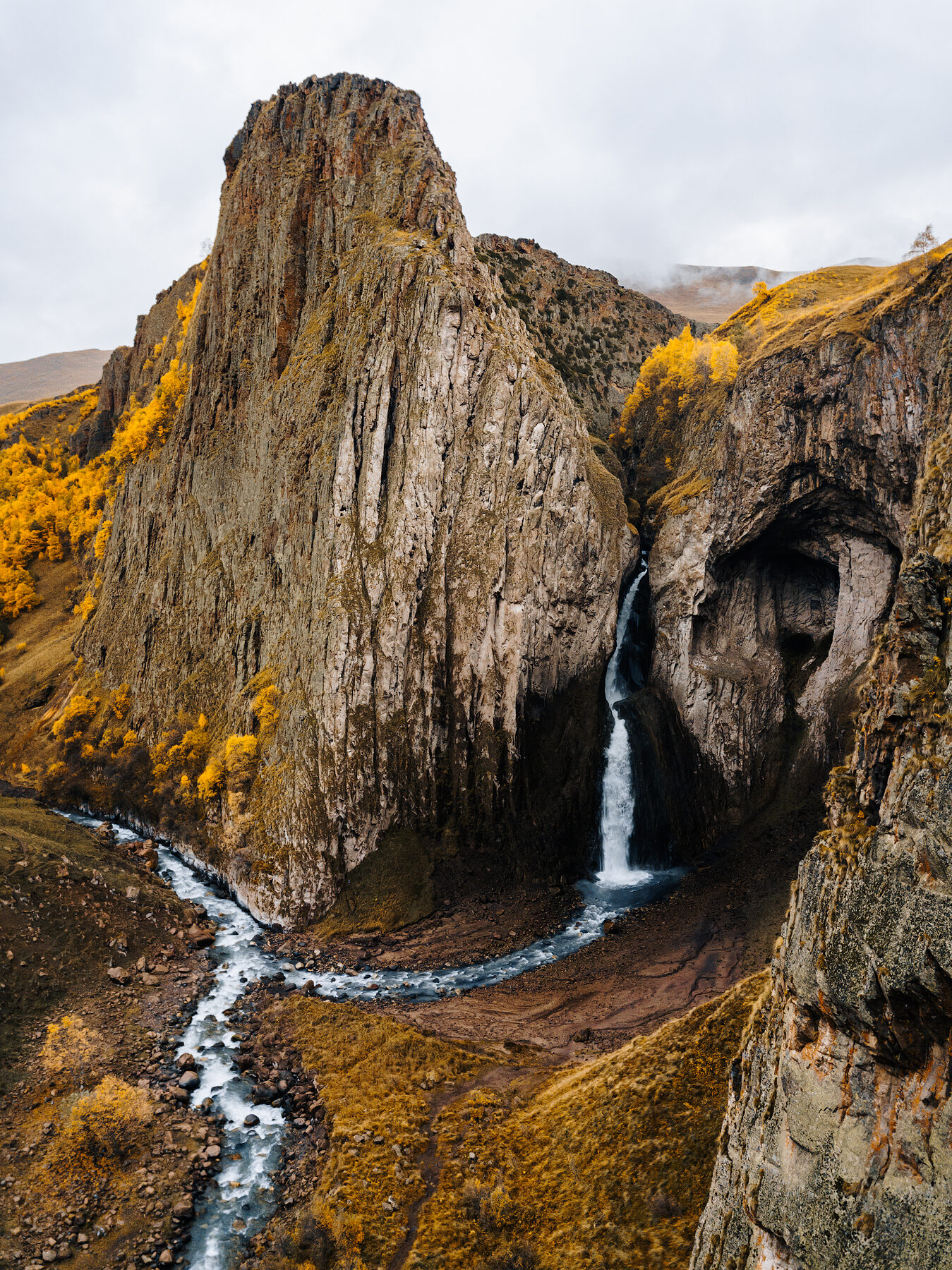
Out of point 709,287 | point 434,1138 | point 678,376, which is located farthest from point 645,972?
point 709,287

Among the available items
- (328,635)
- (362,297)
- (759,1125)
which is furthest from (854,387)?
(759,1125)

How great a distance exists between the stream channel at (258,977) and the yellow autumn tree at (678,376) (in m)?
15.8

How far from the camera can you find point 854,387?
38.4 m

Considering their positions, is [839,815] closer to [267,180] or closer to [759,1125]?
[759,1125]

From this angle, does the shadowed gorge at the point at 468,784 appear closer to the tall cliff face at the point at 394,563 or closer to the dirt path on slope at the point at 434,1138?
the dirt path on slope at the point at 434,1138

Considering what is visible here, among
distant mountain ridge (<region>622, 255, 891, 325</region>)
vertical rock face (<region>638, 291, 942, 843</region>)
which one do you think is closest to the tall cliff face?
vertical rock face (<region>638, 291, 942, 843</region>)

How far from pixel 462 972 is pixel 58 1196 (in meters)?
16.3

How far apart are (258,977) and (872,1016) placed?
27104 millimetres

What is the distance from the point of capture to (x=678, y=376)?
5425 centimetres

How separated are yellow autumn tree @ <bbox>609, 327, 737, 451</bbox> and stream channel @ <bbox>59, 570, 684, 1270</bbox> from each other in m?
15.8

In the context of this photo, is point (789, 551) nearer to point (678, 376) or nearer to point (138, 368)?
point (678, 376)

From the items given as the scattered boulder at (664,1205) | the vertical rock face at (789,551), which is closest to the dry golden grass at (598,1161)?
the scattered boulder at (664,1205)

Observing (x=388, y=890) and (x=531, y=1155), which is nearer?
(x=531, y=1155)

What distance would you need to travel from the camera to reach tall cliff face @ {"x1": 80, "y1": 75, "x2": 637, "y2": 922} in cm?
3700
